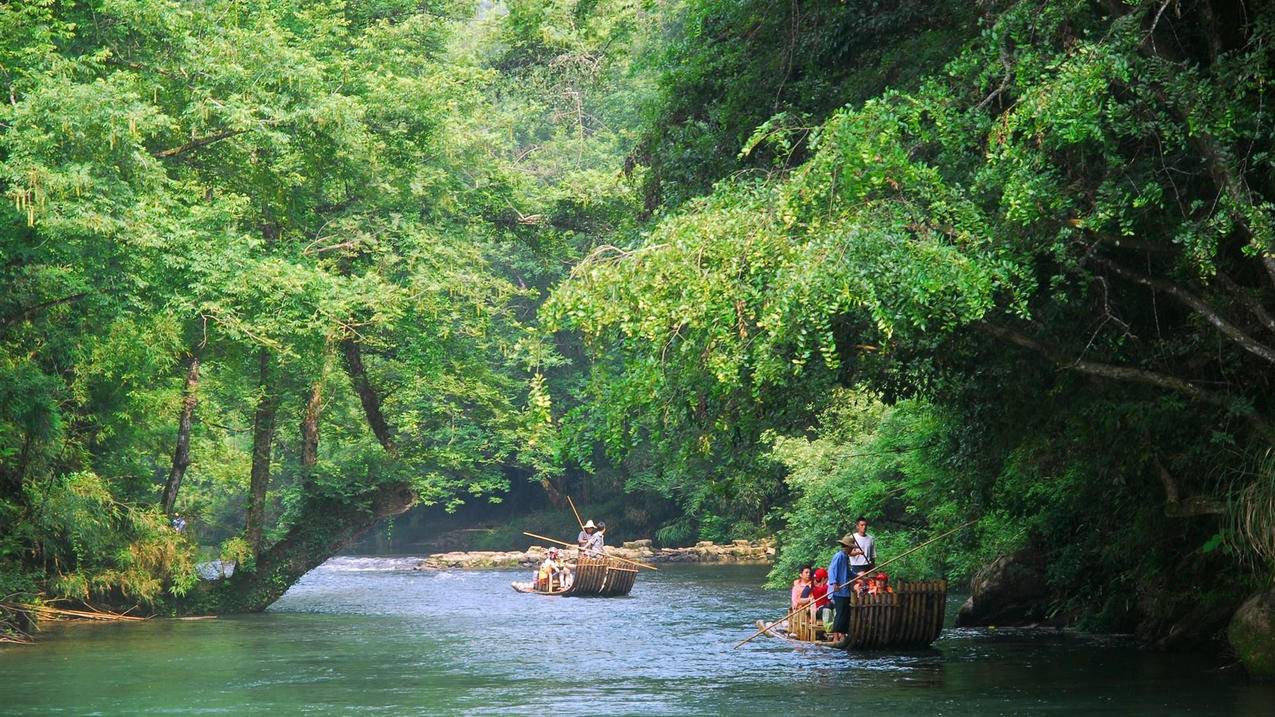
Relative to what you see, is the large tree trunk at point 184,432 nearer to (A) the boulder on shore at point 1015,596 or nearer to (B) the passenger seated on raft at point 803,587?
(B) the passenger seated on raft at point 803,587

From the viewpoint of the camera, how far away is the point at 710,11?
1741 centimetres

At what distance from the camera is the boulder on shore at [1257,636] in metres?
13.4

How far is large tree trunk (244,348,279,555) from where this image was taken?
93.5 feet

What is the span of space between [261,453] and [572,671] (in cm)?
1401

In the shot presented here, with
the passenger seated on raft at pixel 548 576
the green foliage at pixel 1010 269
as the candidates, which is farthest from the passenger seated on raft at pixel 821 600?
the passenger seated on raft at pixel 548 576

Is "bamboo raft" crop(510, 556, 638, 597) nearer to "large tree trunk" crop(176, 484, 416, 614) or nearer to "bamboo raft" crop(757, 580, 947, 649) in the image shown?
"large tree trunk" crop(176, 484, 416, 614)

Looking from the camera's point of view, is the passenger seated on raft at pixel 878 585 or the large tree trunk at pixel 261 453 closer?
the passenger seated on raft at pixel 878 585

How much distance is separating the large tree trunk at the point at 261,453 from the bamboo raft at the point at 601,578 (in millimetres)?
7827

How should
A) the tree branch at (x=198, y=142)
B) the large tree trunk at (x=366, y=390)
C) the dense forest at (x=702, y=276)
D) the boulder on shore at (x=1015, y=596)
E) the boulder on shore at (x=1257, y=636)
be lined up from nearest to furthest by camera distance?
the dense forest at (x=702, y=276)
the boulder on shore at (x=1257, y=636)
the boulder on shore at (x=1015, y=596)
the tree branch at (x=198, y=142)
the large tree trunk at (x=366, y=390)

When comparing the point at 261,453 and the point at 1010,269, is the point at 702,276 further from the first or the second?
the point at 261,453

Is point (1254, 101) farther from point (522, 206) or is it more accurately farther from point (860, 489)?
point (522, 206)

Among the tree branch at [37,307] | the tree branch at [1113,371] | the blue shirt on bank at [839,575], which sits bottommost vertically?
the blue shirt on bank at [839,575]

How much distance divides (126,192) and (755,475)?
33.8 feet

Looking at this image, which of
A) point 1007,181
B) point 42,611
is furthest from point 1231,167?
point 42,611
